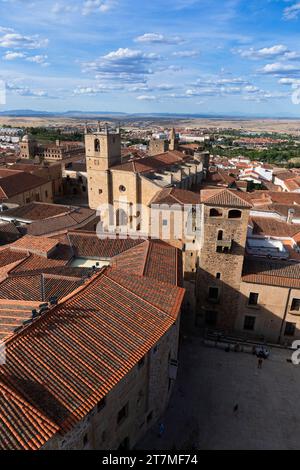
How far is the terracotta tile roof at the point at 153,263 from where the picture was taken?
18.0 meters

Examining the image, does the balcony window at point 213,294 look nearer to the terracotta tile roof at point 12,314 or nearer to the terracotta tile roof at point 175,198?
the terracotta tile roof at point 175,198

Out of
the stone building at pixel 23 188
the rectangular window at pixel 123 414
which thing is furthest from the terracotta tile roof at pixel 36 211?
the rectangular window at pixel 123 414

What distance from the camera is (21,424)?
8.64m

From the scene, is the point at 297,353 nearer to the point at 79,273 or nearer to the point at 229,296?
the point at 229,296

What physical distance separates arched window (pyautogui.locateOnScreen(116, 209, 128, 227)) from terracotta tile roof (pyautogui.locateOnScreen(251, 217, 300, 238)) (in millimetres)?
14571

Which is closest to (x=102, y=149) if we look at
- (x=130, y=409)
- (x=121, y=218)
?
(x=121, y=218)

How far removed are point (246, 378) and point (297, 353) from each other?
4503mm

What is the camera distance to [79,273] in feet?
65.5

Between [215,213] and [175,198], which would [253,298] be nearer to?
[215,213]

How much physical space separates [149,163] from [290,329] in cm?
2579

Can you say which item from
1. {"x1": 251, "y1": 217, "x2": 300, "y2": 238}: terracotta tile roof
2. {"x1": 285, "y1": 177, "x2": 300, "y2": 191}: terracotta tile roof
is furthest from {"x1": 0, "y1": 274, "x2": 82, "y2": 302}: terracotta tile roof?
{"x1": 285, "y1": 177, "x2": 300, "y2": 191}: terracotta tile roof

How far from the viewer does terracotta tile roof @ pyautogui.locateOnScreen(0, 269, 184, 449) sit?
958cm

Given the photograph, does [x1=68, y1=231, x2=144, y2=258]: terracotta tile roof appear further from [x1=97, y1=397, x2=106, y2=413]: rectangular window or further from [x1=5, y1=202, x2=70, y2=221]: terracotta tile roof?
[x1=97, y1=397, x2=106, y2=413]: rectangular window
